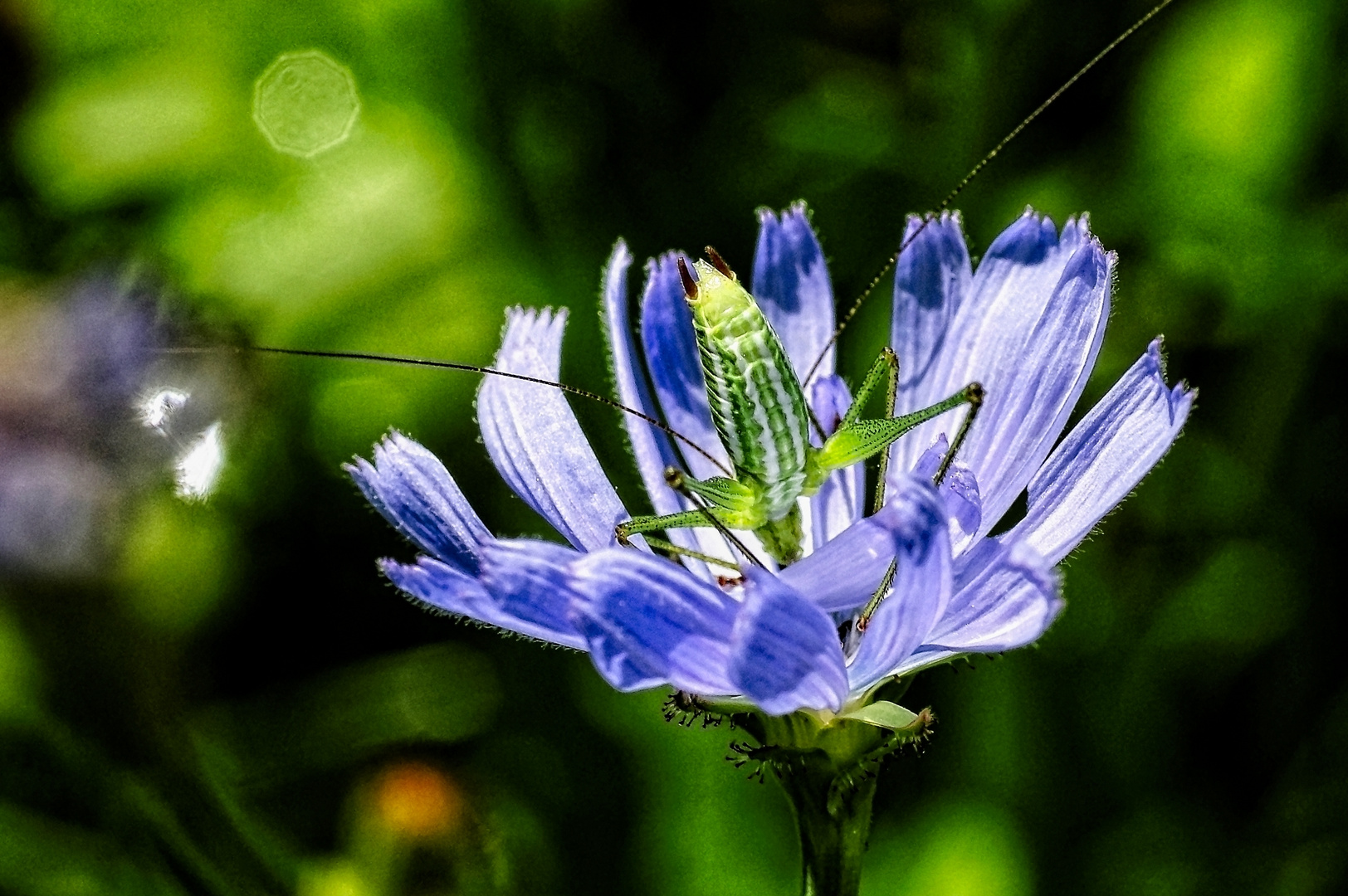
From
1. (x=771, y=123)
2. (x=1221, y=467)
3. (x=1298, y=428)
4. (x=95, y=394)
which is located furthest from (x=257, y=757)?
(x=1298, y=428)

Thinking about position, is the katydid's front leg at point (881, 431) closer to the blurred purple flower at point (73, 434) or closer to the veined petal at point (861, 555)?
the veined petal at point (861, 555)

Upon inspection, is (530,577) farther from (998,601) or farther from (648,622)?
(998,601)

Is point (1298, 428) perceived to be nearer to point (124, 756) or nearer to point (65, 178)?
point (124, 756)

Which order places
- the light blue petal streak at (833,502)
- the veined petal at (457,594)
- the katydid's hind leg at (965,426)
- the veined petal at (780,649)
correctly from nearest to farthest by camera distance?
1. the veined petal at (780,649)
2. the veined petal at (457,594)
3. the katydid's hind leg at (965,426)
4. the light blue petal streak at (833,502)

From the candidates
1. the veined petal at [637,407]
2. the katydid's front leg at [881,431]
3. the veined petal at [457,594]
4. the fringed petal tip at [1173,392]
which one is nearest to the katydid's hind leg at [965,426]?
the katydid's front leg at [881,431]

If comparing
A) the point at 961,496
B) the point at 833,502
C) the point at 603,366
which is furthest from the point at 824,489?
the point at 603,366

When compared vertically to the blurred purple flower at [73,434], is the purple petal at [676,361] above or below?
below
